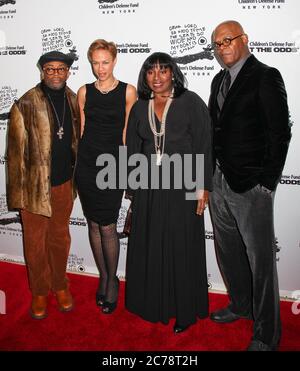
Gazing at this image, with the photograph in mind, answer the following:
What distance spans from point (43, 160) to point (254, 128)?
1.44 meters

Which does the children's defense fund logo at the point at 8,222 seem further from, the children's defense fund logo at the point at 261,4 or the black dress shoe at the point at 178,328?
the children's defense fund logo at the point at 261,4

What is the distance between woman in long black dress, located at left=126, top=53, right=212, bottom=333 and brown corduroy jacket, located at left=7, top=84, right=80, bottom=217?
0.59 m

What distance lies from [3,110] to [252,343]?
9.75 ft

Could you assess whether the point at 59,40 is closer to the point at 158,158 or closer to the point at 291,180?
the point at 158,158

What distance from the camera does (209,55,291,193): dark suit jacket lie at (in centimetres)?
212

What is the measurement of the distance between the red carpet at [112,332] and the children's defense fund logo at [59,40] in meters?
2.09

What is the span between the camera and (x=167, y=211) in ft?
8.15

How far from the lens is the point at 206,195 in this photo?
2498 mm

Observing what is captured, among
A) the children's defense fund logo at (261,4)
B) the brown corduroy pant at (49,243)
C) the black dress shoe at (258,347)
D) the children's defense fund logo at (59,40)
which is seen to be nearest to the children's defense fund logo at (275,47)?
the children's defense fund logo at (261,4)

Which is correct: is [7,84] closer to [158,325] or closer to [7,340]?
[7,340]

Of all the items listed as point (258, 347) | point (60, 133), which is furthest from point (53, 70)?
point (258, 347)

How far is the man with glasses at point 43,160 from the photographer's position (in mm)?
2582

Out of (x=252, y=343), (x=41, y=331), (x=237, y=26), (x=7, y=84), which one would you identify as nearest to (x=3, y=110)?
(x=7, y=84)

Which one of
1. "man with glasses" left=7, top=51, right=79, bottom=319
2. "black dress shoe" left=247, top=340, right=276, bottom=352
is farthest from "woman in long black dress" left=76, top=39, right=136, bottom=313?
"black dress shoe" left=247, top=340, right=276, bottom=352
